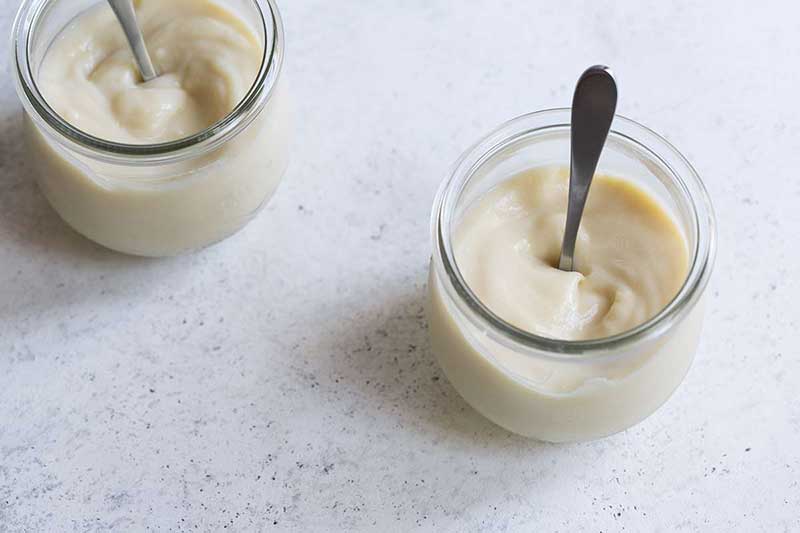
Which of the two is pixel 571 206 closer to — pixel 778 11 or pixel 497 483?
pixel 497 483

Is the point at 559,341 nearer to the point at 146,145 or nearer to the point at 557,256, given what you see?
the point at 557,256

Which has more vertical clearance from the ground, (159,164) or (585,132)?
(585,132)

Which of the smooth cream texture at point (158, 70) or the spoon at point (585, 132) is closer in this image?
the spoon at point (585, 132)

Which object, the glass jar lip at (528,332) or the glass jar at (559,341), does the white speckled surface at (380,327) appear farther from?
the glass jar lip at (528,332)

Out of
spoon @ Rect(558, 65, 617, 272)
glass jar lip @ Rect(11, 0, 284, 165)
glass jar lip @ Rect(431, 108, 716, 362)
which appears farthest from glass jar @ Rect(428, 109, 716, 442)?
glass jar lip @ Rect(11, 0, 284, 165)

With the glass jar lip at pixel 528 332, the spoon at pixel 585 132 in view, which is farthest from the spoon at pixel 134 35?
the spoon at pixel 585 132

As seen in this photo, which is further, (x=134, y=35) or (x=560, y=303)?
(x=134, y=35)

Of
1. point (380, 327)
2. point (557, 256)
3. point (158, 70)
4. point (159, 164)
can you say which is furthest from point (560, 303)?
point (158, 70)
